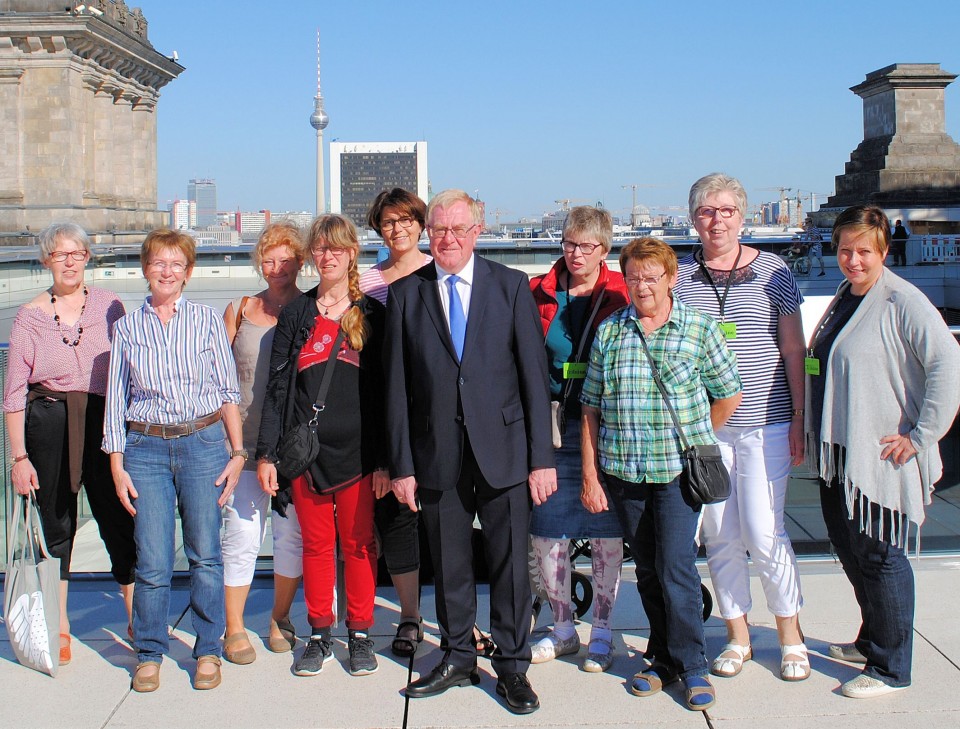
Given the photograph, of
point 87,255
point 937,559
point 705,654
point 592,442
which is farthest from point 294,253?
point 937,559

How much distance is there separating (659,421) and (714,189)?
954mm

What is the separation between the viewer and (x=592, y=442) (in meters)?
3.86

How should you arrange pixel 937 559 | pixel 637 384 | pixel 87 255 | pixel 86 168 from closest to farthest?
pixel 637 384, pixel 87 255, pixel 937 559, pixel 86 168

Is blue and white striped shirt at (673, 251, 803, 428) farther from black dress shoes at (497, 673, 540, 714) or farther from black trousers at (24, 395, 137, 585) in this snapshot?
black trousers at (24, 395, 137, 585)

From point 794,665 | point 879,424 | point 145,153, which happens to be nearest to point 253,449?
point 794,665

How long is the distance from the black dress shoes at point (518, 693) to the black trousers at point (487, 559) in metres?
0.04

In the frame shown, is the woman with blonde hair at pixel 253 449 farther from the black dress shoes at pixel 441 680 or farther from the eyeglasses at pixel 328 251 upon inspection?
the black dress shoes at pixel 441 680

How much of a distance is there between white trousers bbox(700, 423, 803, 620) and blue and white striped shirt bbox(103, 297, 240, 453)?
6.81ft

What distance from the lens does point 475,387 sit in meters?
3.74

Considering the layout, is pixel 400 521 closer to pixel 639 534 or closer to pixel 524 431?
pixel 524 431

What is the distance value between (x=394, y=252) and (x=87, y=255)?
1.31 meters

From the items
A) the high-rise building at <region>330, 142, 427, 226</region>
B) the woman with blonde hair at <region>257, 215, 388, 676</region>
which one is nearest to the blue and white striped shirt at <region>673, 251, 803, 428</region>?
the woman with blonde hair at <region>257, 215, 388, 676</region>

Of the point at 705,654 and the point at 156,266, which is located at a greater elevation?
the point at 156,266

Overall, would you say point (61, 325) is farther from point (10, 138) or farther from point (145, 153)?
point (145, 153)
